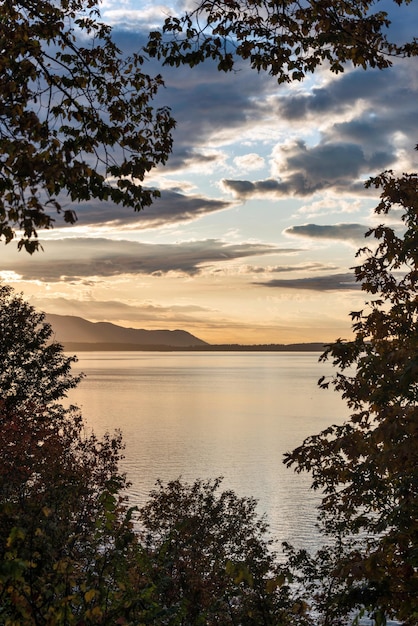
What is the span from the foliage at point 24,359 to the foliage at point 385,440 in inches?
1161

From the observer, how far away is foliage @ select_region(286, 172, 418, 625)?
8.77m

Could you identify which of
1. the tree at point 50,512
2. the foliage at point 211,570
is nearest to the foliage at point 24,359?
the tree at point 50,512

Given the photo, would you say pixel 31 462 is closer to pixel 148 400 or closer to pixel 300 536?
pixel 300 536

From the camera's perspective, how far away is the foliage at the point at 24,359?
48688mm

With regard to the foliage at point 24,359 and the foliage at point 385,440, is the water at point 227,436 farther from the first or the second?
the foliage at point 385,440

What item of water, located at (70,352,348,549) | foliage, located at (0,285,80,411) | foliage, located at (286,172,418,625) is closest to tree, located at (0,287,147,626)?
foliage, located at (0,285,80,411)

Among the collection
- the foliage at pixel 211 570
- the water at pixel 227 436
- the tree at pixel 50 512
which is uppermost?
the tree at pixel 50 512

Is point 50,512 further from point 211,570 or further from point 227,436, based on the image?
point 227,436

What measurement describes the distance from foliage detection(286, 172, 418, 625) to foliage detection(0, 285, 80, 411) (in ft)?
96.8

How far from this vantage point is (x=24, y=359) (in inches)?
1939

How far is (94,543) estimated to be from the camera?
9453 millimetres

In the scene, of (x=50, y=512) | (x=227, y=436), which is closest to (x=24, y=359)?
(x=50, y=512)

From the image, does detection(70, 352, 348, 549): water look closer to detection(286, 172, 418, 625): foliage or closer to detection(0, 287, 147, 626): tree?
detection(0, 287, 147, 626): tree

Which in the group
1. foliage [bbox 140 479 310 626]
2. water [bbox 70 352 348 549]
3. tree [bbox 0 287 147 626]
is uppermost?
tree [bbox 0 287 147 626]
